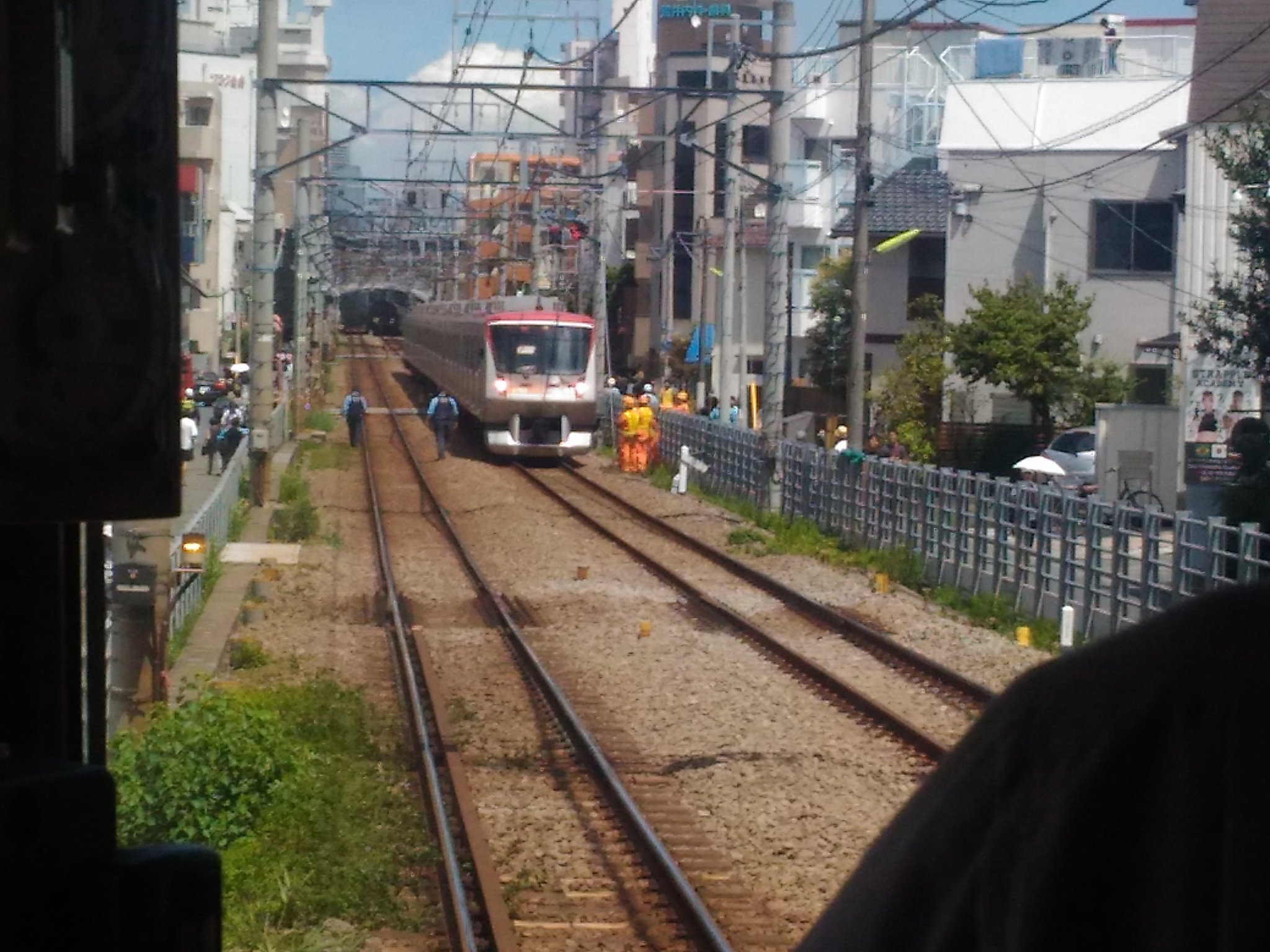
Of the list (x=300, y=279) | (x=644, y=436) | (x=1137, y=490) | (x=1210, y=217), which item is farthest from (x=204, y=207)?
(x=1137, y=490)

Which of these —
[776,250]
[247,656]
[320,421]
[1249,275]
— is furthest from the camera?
[320,421]

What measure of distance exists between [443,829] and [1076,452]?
731 inches

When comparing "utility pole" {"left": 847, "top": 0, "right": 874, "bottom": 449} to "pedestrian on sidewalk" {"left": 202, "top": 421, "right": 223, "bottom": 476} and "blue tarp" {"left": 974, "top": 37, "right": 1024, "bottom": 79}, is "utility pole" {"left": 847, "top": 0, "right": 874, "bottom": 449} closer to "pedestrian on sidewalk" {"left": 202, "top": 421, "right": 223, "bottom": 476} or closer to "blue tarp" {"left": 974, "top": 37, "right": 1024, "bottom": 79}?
"pedestrian on sidewalk" {"left": 202, "top": 421, "right": 223, "bottom": 476}

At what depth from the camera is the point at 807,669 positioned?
40.0ft

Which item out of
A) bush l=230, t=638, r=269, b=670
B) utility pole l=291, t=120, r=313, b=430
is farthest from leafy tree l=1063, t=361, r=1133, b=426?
bush l=230, t=638, r=269, b=670

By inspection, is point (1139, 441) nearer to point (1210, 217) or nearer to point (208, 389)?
point (1210, 217)

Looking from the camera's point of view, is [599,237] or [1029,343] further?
[599,237]

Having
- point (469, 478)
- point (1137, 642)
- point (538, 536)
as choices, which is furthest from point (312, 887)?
point (469, 478)

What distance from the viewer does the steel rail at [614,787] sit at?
6488 mm

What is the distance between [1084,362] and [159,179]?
29161 mm

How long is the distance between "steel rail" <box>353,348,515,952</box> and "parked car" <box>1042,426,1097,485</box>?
38.1 feet

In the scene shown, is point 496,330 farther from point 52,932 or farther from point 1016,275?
point 52,932

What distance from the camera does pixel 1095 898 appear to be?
111 centimetres

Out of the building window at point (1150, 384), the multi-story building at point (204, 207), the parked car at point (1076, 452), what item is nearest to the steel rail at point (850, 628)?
the parked car at point (1076, 452)
